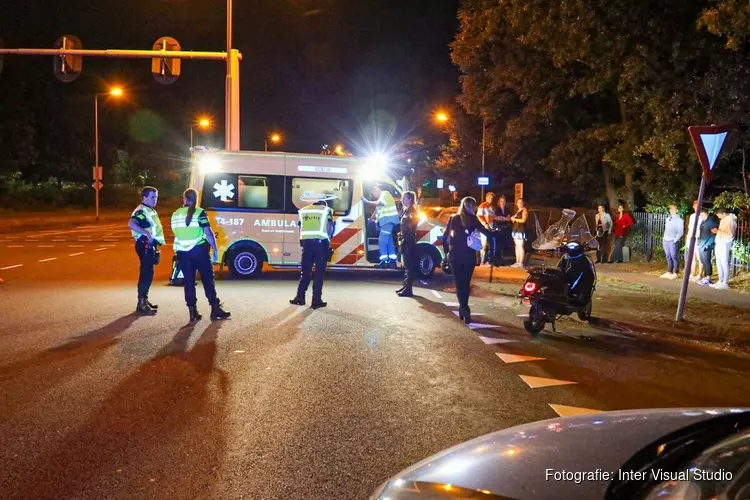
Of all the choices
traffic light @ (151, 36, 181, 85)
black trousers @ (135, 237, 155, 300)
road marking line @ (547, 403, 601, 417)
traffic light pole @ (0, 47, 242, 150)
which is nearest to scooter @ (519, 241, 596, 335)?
road marking line @ (547, 403, 601, 417)

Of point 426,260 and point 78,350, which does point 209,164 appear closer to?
Result: point 426,260

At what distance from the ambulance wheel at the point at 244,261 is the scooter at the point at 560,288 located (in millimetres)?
6703

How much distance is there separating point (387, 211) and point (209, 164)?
11.7 feet

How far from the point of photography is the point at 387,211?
14039mm

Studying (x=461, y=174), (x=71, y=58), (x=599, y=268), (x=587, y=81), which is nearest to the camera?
(x=71, y=58)

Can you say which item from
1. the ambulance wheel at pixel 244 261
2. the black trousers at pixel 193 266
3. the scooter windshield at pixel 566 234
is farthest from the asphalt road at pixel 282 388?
the ambulance wheel at pixel 244 261

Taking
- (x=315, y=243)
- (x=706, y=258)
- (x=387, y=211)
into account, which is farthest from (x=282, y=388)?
(x=706, y=258)

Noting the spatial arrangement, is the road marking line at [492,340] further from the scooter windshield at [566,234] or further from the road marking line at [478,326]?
the scooter windshield at [566,234]

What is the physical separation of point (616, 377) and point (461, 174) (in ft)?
112

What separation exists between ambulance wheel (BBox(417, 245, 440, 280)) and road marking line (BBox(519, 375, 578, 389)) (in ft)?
26.1

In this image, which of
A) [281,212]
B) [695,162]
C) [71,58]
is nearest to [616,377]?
[281,212]

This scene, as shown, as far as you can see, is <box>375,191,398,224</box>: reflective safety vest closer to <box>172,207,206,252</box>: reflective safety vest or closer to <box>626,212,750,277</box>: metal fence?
<box>172,207,206,252</box>: reflective safety vest

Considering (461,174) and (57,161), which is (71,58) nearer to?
(461,174)

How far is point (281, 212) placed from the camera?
14289mm
